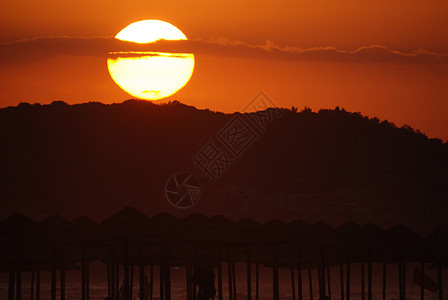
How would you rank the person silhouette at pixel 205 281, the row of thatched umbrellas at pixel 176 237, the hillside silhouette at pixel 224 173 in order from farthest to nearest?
1. the hillside silhouette at pixel 224 173
2. the person silhouette at pixel 205 281
3. the row of thatched umbrellas at pixel 176 237

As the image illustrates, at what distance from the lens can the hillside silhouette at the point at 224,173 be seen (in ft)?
515

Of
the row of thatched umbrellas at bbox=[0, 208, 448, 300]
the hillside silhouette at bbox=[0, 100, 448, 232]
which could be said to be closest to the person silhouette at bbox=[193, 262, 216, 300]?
the row of thatched umbrellas at bbox=[0, 208, 448, 300]

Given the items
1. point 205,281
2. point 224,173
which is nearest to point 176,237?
point 205,281

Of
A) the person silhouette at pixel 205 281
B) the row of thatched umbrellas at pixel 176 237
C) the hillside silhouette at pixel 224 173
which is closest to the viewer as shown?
the row of thatched umbrellas at pixel 176 237

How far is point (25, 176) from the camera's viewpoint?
15988 centimetres

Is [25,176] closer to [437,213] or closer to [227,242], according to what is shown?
[437,213]

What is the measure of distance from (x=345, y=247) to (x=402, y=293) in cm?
295

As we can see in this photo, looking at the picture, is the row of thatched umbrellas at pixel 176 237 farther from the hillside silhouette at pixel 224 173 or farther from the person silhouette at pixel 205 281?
the hillside silhouette at pixel 224 173

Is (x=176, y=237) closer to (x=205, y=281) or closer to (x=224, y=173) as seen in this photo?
(x=205, y=281)

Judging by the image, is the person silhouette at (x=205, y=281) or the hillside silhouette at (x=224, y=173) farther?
the hillside silhouette at (x=224, y=173)

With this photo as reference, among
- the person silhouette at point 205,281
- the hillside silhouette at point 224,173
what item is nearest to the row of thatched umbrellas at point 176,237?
the person silhouette at point 205,281

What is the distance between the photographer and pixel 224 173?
17050 centimetres

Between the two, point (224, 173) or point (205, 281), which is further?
point (224, 173)

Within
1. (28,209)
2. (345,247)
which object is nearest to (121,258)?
(345,247)
